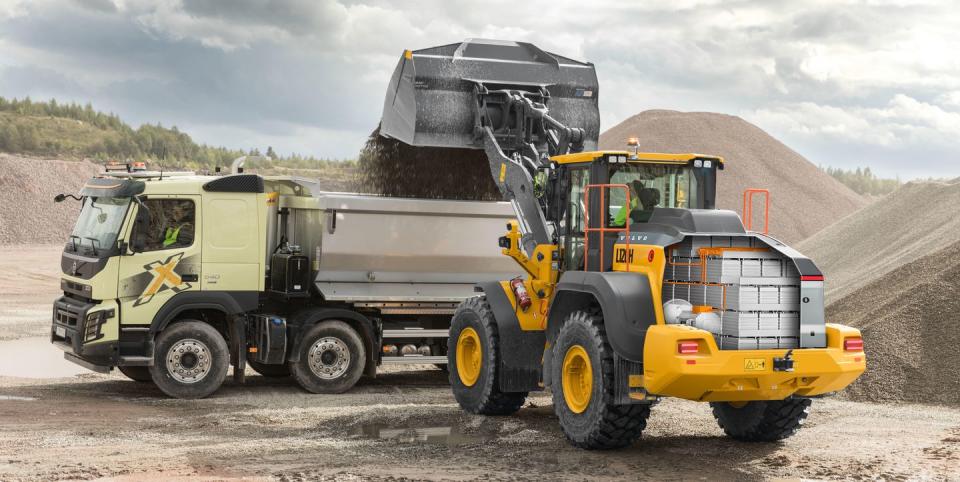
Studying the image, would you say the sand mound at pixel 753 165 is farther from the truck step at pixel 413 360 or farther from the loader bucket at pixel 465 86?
the truck step at pixel 413 360

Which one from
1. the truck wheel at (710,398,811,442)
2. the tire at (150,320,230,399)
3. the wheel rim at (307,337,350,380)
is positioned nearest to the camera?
the truck wheel at (710,398,811,442)

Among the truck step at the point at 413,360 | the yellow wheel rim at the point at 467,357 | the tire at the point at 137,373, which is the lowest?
the tire at the point at 137,373

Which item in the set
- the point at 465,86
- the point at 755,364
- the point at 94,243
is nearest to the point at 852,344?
the point at 755,364

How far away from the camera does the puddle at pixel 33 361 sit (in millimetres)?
15469

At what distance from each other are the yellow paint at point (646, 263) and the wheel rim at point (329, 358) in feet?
16.0

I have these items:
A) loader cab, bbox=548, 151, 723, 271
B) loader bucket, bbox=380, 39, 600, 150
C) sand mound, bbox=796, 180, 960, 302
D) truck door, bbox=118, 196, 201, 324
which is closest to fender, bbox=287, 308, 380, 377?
truck door, bbox=118, 196, 201, 324

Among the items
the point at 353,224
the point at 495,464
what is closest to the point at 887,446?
the point at 495,464

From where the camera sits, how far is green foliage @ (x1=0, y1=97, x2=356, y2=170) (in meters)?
57.0

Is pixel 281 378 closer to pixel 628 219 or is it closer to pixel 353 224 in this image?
pixel 353 224

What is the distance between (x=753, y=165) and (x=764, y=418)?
2906cm

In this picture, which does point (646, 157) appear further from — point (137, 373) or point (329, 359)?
point (137, 373)

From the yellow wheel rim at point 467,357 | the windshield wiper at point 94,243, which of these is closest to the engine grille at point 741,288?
the yellow wheel rim at point 467,357

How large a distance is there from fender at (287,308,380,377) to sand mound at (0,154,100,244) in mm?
33463

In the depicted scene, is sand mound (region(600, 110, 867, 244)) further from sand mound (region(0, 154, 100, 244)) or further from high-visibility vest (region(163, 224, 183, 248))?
high-visibility vest (region(163, 224, 183, 248))
